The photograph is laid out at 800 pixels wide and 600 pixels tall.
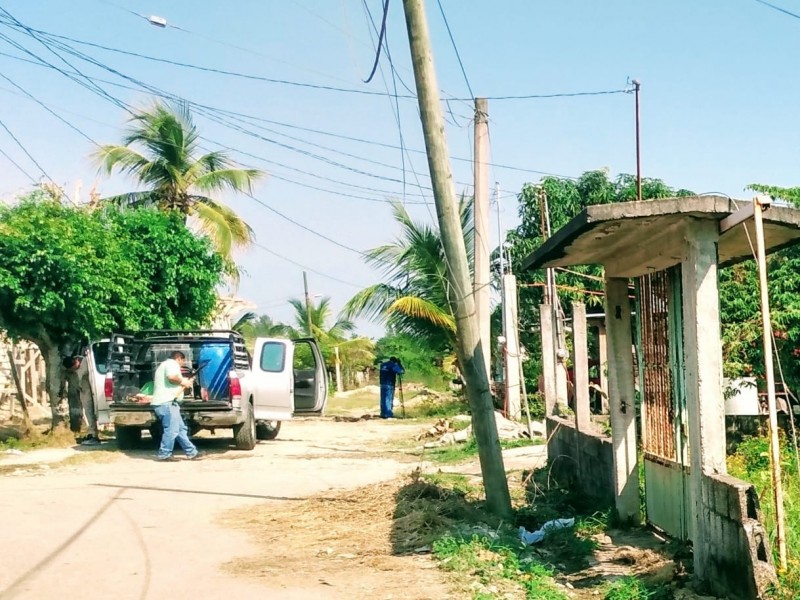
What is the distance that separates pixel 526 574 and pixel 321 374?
1180cm

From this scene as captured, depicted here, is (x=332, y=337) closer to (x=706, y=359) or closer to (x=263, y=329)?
(x=263, y=329)

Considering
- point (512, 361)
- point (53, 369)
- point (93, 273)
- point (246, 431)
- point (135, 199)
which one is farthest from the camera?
point (135, 199)

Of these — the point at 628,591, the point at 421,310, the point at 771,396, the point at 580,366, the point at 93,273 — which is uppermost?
the point at 93,273

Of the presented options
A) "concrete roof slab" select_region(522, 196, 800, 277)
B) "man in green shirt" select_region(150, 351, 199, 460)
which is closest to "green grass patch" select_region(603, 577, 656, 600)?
"concrete roof slab" select_region(522, 196, 800, 277)

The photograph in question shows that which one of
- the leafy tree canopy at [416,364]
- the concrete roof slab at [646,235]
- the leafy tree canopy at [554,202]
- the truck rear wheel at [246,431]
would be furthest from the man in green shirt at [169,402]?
the leafy tree canopy at [416,364]

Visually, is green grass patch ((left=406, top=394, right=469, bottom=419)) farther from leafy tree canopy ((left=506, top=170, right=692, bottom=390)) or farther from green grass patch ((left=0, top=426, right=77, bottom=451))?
green grass patch ((left=0, top=426, right=77, bottom=451))

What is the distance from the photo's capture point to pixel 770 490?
794cm

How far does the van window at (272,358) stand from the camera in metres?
16.4

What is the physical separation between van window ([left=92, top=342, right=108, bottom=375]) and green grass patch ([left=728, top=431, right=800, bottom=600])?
34.0ft

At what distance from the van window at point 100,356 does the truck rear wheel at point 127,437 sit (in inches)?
41.3

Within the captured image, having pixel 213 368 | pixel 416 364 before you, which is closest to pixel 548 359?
pixel 213 368

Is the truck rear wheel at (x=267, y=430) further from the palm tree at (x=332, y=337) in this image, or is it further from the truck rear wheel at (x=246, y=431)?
the palm tree at (x=332, y=337)

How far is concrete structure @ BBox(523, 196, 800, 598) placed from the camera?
5762mm

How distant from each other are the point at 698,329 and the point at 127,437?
1173 cm
